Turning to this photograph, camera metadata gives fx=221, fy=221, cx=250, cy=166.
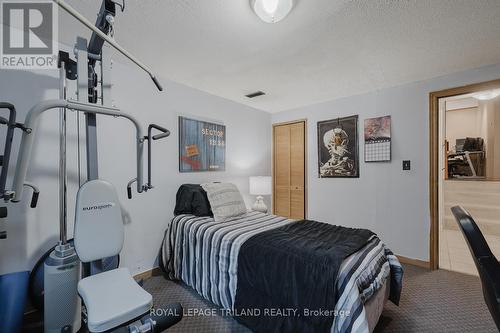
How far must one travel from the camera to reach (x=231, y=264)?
179 centimetres

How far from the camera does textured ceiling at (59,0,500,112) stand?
1462 millimetres

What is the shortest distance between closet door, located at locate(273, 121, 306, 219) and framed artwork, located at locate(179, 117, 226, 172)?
127 centimetres

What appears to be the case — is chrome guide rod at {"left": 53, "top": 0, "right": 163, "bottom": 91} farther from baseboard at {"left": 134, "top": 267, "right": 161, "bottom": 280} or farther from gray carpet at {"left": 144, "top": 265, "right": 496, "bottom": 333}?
baseboard at {"left": 134, "top": 267, "right": 161, "bottom": 280}

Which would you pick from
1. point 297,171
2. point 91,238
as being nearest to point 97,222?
point 91,238

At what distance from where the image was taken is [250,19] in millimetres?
1558

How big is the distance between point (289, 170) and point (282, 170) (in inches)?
6.3

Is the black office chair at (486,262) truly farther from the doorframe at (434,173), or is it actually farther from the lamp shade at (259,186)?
the lamp shade at (259,186)

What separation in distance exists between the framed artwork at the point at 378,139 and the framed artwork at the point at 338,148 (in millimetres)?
159

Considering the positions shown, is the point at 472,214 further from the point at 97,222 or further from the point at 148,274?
the point at 97,222

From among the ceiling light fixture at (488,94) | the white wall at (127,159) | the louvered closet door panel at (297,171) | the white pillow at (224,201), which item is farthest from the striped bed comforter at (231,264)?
the ceiling light fixture at (488,94)

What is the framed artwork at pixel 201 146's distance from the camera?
273cm

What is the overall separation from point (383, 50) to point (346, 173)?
5.61 feet

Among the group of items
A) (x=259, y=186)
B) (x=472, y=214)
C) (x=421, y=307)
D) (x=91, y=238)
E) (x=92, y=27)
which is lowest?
(x=421, y=307)

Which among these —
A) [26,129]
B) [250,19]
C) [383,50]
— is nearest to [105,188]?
[26,129]
